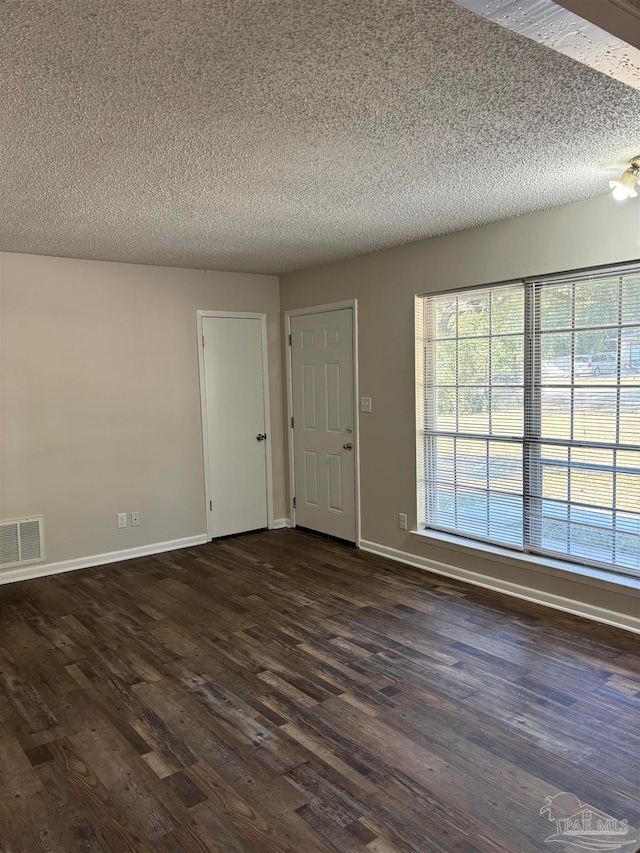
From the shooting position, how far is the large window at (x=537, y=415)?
11.5ft

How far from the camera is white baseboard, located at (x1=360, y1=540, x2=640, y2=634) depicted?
11.5ft

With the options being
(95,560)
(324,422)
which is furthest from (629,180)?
(95,560)

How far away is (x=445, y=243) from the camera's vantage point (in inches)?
172

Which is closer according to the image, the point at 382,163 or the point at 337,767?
the point at 337,767

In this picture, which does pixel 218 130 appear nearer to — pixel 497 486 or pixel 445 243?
pixel 445 243

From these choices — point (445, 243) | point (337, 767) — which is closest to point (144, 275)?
point (445, 243)

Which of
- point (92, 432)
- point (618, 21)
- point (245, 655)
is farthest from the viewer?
point (92, 432)

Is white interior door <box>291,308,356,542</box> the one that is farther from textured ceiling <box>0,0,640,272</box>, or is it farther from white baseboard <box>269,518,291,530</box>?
textured ceiling <box>0,0,640,272</box>

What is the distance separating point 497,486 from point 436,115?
8.56 ft

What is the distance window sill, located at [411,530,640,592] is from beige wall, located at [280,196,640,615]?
0.16ft

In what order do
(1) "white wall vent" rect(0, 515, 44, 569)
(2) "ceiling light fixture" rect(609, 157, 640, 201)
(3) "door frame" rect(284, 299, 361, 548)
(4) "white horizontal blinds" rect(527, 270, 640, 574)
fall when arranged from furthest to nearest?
1. (3) "door frame" rect(284, 299, 361, 548)
2. (1) "white wall vent" rect(0, 515, 44, 569)
3. (4) "white horizontal blinds" rect(527, 270, 640, 574)
4. (2) "ceiling light fixture" rect(609, 157, 640, 201)

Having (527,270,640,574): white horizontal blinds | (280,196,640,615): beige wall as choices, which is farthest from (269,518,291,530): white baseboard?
(527,270,640,574): white horizontal blinds

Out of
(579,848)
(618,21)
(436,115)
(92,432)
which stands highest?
(436,115)

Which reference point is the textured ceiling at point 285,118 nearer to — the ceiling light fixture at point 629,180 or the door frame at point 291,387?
the ceiling light fixture at point 629,180
